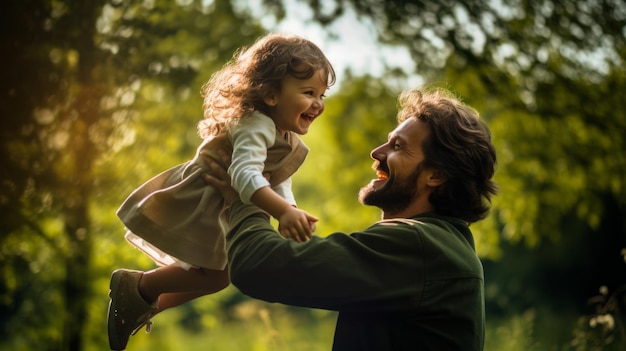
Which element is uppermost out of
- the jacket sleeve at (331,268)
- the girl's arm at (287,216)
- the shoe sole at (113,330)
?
the girl's arm at (287,216)

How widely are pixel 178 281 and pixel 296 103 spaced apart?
77cm

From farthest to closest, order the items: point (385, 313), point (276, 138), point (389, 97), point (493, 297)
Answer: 1. point (493, 297)
2. point (389, 97)
3. point (276, 138)
4. point (385, 313)

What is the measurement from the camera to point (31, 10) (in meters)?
7.17

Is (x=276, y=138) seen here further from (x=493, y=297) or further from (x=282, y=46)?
(x=493, y=297)

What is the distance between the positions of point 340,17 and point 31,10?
3843 millimetres

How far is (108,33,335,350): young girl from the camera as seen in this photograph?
2.81 meters

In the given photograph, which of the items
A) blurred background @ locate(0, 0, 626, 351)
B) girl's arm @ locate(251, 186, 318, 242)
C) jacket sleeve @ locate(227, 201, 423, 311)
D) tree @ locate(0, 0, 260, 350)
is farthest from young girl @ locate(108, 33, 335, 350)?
tree @ locate(0, 0, 260, 350)

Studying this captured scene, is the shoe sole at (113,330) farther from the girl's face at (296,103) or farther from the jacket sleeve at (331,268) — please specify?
the girl's face at (296,103)

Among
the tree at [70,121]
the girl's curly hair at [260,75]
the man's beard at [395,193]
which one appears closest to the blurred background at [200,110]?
the tree at [70,121]

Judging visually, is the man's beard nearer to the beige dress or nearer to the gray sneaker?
the beige dress

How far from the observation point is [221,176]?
276cm

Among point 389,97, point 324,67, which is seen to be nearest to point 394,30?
point 389,97

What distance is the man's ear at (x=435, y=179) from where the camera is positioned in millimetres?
2785

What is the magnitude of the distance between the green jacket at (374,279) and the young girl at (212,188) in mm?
282
